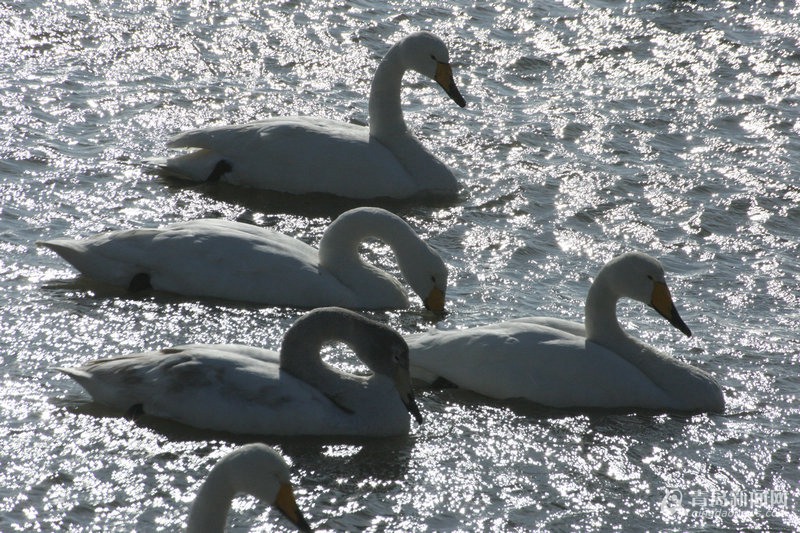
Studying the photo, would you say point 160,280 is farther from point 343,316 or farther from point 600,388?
point 600,388

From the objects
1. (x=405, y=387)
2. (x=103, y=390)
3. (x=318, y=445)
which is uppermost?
(x=405, y=387)

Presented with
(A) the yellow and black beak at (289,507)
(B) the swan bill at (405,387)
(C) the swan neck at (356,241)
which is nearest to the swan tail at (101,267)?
(C) the swan neck at (356,241)

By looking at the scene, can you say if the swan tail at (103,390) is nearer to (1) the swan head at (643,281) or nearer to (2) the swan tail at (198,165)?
(1) the swan head at (643,281)

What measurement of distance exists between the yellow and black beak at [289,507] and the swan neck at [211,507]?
0.98 feet

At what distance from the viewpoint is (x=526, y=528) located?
693cm

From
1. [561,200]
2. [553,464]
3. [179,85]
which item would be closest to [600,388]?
[553,464]

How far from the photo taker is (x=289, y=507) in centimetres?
600

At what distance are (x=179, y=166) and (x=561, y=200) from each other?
3366 mm

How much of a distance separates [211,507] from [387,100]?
6957mm

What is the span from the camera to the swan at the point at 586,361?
8273 millimetres


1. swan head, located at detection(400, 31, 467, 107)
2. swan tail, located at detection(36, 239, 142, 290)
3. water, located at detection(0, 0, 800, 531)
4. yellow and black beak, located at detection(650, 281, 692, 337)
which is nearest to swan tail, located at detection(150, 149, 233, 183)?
water, located at detection(0, 0, 800, 531)

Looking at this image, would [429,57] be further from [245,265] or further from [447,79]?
[245,265]

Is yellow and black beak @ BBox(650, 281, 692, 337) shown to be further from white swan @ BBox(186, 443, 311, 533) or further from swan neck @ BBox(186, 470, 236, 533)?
swan neck @ BBox(186, 470, 236, 533)

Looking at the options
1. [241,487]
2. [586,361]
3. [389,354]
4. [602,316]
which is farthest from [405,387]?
[241,487]
